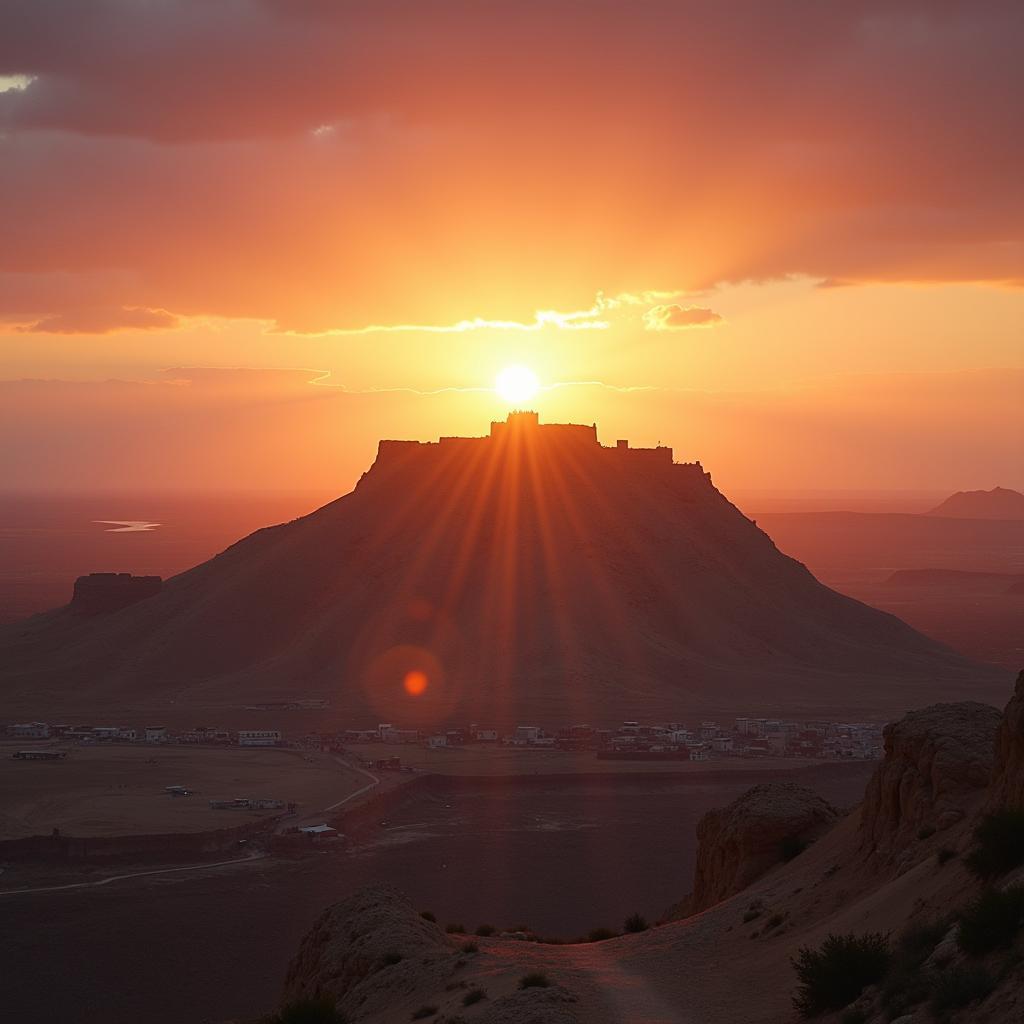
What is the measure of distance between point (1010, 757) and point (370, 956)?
1084 centimetres

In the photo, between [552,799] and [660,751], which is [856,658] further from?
[552,799]

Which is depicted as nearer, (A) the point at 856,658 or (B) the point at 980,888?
(B) the point at 980,888

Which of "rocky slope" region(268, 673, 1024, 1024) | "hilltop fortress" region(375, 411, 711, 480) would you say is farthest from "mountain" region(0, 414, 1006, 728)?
"rocky slope" region(268, 673, 1024, 1024)

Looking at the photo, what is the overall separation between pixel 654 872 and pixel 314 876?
Result: 1264 centimetres

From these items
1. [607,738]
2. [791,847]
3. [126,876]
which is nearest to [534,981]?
[791,847]

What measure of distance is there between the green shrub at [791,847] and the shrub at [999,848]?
1092 cm

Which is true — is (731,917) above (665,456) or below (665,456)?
below

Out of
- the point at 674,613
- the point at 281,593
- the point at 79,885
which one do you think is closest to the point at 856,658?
the point at 674,613

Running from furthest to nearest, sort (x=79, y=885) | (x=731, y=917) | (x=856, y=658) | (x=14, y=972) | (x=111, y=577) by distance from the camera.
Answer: (x=111, y=577) → (x=856, y=658) → (x=79, y=885) → (x=14, y=972) → (x=731, y=917)

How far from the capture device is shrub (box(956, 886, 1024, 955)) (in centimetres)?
1541

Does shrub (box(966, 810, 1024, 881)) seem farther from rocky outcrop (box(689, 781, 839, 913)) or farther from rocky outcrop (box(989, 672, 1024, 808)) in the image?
rocky outcrop (box(689, 781, 839, 913))

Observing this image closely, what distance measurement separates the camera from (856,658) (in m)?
110

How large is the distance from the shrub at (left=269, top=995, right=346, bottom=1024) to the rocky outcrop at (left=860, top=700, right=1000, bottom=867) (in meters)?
8.49

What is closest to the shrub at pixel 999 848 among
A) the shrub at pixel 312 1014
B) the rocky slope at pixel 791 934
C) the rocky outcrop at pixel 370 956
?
the rocky slope at pixel 791 934
